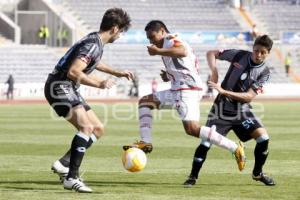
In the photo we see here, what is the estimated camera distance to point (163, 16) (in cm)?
5869

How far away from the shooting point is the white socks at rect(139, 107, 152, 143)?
39.9 feet

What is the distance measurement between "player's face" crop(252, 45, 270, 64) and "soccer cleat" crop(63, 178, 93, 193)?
9.50ft

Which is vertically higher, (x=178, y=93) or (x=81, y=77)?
(x=81, y=77)

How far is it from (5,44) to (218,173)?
40.2 m

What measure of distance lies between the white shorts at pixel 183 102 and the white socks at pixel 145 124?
22 centimetres

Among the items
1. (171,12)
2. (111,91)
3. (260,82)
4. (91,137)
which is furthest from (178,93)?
(171,12)

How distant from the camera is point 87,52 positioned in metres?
11.0

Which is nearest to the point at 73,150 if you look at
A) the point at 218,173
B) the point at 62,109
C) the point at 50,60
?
the point at 62,109

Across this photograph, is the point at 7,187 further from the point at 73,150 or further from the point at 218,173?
the point at 218,173

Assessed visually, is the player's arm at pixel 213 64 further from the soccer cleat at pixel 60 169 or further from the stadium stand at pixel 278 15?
the stadium stand at pixel 278 15

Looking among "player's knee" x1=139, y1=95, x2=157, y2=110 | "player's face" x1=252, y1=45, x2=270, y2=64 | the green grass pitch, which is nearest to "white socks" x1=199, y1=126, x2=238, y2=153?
the green grass pitch

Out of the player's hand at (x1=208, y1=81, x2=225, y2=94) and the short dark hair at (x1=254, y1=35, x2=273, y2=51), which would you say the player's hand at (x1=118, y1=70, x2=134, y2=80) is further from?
the short dark hair at (x1=254, y1=35, x2=273, y2=51)

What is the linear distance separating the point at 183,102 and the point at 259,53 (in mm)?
1223

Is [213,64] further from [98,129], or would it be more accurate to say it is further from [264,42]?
[98,129]
